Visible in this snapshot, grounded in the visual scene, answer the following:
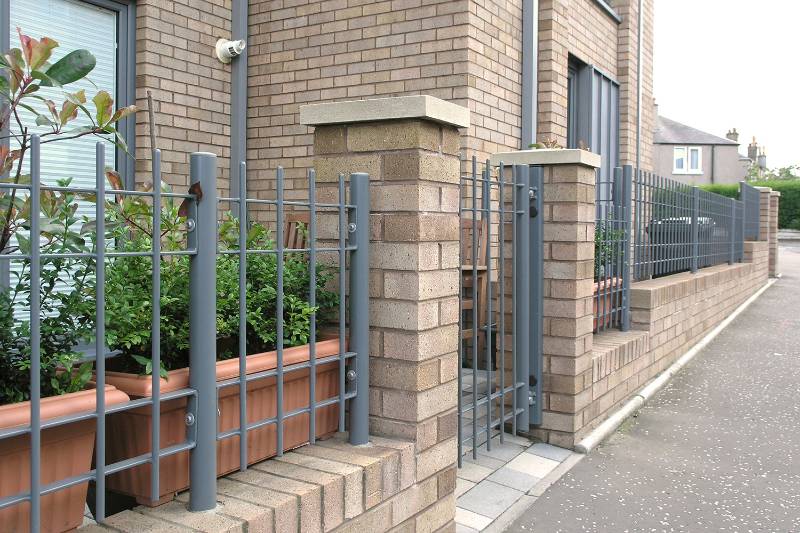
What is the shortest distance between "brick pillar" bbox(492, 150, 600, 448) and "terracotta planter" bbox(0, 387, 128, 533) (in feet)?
10.2

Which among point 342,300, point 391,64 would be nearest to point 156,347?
point 342,300

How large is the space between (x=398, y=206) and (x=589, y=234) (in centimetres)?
225

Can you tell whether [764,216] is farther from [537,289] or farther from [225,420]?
[225,420]

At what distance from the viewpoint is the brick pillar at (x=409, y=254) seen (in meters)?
2.96

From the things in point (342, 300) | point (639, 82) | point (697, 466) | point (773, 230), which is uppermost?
point (639, 82)

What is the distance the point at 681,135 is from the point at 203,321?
48704mm

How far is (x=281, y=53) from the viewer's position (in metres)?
6.59

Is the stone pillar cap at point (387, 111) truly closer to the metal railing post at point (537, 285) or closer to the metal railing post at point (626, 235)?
the metal railing post at point (537, 285)

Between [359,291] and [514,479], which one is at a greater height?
[359,291]

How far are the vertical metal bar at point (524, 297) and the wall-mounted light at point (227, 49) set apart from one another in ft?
9.57

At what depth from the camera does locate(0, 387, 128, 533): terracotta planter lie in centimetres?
189

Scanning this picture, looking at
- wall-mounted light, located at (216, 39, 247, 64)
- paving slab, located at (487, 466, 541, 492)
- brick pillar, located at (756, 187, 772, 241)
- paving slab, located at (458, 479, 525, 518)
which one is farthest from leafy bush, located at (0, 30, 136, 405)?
brick pillar, located at (756, 187, 772, 241)

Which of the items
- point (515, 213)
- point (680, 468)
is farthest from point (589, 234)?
point (680, 468)

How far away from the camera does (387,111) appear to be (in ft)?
9.87
